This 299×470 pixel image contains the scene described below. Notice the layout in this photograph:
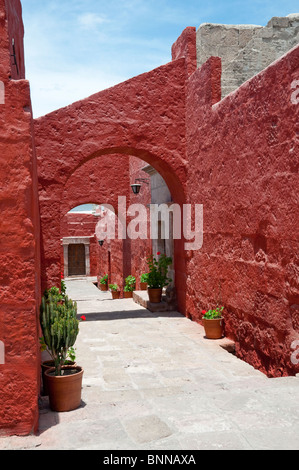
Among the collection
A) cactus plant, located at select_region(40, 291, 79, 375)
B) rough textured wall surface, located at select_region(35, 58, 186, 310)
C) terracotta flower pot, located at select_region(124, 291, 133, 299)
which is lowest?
terracotta flower pot, located at select_region(124, 291, 133, 299)

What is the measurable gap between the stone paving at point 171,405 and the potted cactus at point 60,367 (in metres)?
0.11

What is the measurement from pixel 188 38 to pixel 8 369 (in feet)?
23.0

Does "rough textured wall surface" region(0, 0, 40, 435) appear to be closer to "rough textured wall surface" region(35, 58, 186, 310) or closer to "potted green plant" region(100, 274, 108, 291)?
"rough textured wall surface" region(35, 58, 186, 310)

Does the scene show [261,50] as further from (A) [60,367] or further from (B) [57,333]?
(A) [60,367]

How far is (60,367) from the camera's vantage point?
163 inches

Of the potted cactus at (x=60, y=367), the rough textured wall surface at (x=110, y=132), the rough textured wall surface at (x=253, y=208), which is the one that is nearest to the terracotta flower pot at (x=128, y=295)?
the rough textured wall surface at (x=110, y=132)

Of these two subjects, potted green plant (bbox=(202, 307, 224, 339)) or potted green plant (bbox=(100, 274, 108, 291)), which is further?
potted green plant (bbox=(100, 274, 108, 291))

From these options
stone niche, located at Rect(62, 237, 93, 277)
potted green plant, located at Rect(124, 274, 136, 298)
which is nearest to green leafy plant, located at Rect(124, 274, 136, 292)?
potted green plant, located at Rect(124, 274, 136, 298)

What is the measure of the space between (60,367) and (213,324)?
10.7ft

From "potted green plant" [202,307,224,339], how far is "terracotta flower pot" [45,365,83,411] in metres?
3.22

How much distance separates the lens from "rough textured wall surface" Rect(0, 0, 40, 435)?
333cm

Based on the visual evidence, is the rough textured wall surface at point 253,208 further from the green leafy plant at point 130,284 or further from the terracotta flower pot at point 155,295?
the green leafy plant at point 130,284

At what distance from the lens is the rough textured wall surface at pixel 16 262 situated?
3.33m

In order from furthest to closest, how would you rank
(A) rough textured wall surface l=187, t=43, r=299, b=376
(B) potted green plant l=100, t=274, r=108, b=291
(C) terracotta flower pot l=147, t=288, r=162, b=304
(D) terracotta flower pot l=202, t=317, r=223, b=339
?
1. (B) potted green plant l=100, t=274, r=108, b=291
2. (C) terracotta flower pot l=147, t=288, r=162, b=304
3. (D) terracotta flower pot l=202, t=317, r=223, b=339
4. (A) rough textured wall surface l=187, t=43, r=299, b=376
